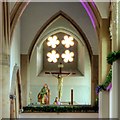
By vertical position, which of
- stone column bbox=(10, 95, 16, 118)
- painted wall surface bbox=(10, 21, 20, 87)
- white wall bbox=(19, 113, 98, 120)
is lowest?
white wall bbox=(19, 113, 98, 120)

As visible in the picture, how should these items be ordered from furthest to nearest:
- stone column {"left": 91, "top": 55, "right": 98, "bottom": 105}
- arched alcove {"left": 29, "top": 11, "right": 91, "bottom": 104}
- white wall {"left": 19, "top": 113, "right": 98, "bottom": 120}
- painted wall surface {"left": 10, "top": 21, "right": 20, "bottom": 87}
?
arched alcove {"left": 29, "top": 11, "right": 91, "bottom": 104}
stone column {"left": 91, "top": 55, "right": 98, "bottom": 105}
white wall {"left": 19, "top": 113, "right": 98, "bottom": 120}
painted wall surface {"left": 10, "top": 21, "right": 20, "bottom": 87}

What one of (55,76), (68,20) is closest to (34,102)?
(55,76)

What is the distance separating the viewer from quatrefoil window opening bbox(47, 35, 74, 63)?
16.0 metres

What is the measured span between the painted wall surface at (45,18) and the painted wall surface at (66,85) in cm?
181

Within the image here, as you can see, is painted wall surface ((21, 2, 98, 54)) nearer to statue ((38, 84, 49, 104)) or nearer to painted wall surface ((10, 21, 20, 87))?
painted wall surface ((10, 21, 20, 87))

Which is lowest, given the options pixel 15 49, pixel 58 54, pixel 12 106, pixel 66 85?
pixel 12 106

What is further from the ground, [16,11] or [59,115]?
[16,11]

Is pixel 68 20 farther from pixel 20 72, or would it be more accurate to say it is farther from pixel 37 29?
pixel 20 72

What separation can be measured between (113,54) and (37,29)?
24.1 ft

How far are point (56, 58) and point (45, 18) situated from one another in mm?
3257

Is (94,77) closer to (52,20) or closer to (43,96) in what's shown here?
(43,96)

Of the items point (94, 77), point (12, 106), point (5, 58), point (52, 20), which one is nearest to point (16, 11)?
point (5, 58)

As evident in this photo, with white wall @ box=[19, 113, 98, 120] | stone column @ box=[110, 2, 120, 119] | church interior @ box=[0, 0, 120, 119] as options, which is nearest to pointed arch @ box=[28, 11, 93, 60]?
church interior @ box=[0, 0, 120, 119]

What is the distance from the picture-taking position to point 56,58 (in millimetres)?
16359
